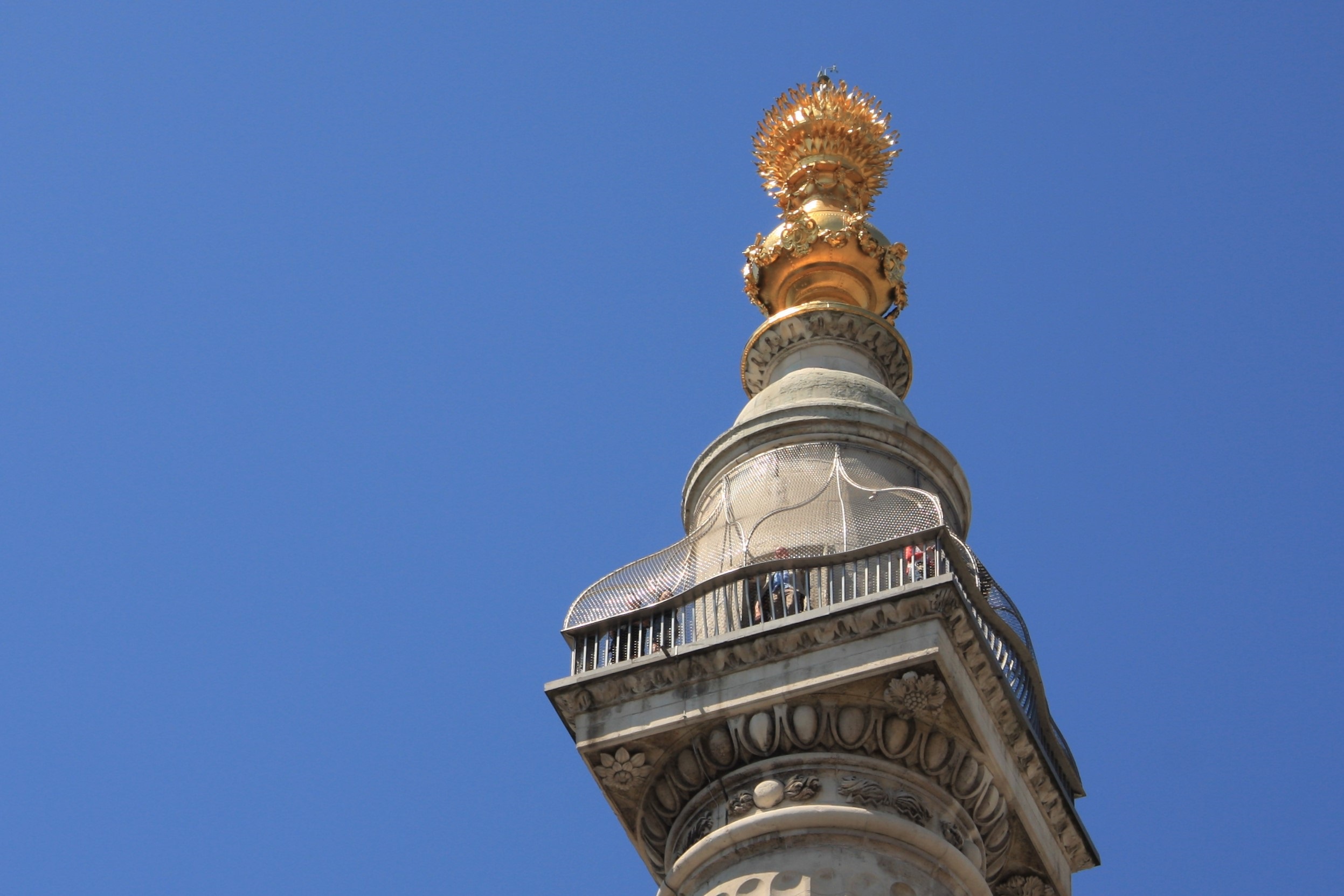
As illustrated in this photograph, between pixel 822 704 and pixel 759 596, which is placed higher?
pixel 759 596

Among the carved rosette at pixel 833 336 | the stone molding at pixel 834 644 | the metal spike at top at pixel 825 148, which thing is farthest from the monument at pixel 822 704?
the metal spike at top at pixel 825 148

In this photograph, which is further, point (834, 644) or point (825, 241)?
point (825, 241)

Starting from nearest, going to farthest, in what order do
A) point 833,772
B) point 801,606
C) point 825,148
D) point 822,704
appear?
1. point 833,772
2. point 822,704
3. point 801,606
4. point 825,148

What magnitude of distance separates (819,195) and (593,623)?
36.2ft

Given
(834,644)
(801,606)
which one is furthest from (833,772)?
(801,606)

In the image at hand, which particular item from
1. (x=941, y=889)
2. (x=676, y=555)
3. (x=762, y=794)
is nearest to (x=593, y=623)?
(x=676, y=555)

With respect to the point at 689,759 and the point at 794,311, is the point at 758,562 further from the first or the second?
the point at 794,311

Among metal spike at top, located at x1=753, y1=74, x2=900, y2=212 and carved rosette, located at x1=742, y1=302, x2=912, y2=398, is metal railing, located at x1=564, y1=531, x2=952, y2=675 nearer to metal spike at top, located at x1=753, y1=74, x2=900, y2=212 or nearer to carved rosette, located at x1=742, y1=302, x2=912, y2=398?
carved rosette, located at x1=742, y1=302, x2=912, y2=398

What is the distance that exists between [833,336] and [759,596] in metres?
7.19

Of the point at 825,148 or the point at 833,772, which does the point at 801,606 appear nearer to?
the point at 833,772

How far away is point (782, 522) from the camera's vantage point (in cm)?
2230

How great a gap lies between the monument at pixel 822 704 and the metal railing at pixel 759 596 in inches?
0.9

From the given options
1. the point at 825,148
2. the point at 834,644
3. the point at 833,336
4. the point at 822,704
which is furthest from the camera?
the point at 825,148

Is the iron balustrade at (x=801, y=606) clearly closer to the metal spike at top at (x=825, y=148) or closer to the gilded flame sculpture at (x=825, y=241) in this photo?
the gilded flame sculpture at (x=825, y=241)
